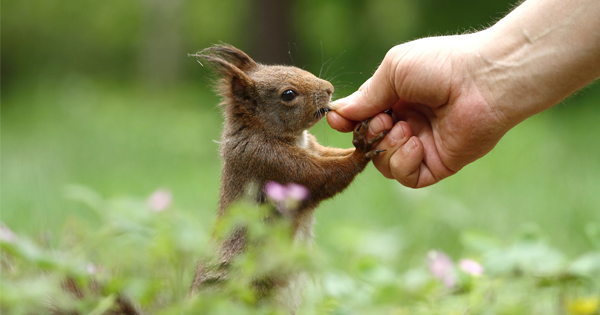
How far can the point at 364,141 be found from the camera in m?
2.15

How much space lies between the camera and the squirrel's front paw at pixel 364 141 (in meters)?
2.12

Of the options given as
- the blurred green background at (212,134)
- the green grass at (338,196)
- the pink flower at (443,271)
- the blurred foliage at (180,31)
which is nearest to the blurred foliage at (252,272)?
the pink flower at (443,271)

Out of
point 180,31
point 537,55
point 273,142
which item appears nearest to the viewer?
point 537,55

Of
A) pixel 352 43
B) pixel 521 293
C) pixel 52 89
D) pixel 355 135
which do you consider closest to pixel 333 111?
pixel 355 135

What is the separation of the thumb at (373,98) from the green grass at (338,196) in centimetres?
48

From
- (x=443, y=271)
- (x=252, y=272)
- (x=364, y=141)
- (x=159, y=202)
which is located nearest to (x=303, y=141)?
(x=364, y=141)

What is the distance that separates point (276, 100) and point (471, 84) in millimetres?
811

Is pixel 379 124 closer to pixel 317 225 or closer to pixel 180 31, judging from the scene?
pixel 317 225

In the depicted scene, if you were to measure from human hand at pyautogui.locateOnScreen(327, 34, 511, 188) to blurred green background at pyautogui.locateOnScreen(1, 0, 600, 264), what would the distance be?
344 millimetres

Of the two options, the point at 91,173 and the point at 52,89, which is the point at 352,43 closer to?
the point at 52,89

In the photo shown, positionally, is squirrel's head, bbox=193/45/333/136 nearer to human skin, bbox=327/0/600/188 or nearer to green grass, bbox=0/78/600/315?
human skin, bbox=327/0/600/188

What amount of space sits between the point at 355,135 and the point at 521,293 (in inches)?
35.1

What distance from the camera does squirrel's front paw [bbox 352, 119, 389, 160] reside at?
2125 mm

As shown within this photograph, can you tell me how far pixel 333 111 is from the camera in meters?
2.28
